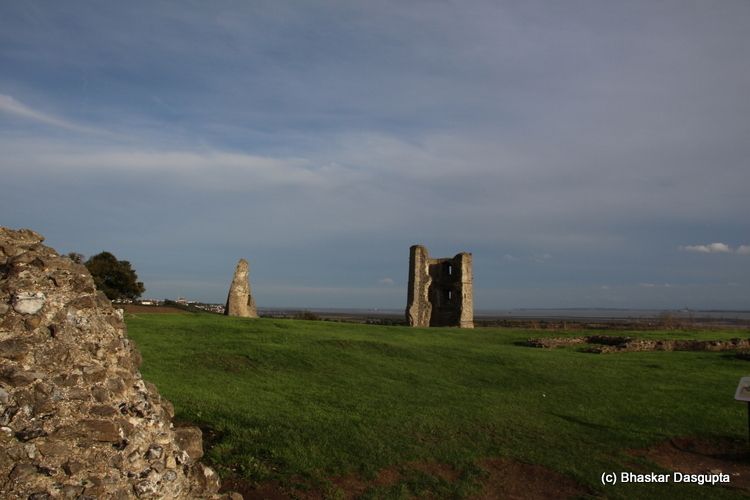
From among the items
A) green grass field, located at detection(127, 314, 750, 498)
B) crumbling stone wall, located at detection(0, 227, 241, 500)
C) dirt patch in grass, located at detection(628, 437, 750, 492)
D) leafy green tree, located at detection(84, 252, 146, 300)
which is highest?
leafy green tree, located at detection(84, 252, 146, 300)

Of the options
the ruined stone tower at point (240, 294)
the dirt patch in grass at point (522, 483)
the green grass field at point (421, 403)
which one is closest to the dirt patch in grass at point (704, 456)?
the green grass field at point (421, 403)

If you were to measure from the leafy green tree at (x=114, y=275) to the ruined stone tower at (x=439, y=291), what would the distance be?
62.0 ft

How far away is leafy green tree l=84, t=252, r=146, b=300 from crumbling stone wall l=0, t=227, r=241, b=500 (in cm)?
3373

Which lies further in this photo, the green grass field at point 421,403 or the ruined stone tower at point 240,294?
the ruined stone tower at point 240,294

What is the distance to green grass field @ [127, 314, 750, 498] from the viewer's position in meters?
8.76

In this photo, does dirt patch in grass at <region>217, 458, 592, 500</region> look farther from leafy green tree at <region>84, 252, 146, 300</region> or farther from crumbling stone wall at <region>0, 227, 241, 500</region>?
leafy green tree at <region>84, 252, 146, 300</region>

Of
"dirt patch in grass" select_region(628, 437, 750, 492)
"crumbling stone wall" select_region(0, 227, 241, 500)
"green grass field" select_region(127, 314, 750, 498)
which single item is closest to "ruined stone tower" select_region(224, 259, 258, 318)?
"green grass field" select_region(127, 314, 750, 498)

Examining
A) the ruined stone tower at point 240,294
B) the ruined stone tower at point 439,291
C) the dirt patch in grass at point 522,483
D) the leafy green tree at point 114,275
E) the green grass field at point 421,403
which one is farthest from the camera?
the ruined stone tower at point 439,291

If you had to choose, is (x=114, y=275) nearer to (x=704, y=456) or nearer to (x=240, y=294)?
(x=240, y=294)

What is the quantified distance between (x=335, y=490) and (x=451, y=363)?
33.0 feet

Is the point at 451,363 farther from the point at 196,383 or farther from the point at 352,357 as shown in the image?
the point at 196,383

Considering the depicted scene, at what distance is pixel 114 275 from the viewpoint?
38.0 m

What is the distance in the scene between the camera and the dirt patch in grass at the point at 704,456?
9742mm

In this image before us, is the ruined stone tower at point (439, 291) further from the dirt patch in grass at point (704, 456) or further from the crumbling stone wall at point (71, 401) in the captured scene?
the crumbling stone wall at point (71, 401)
